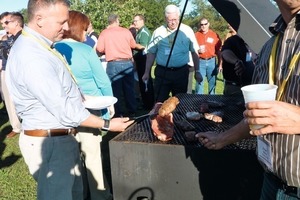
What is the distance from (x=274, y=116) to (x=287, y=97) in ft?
0.65

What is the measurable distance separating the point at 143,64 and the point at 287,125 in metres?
6.76

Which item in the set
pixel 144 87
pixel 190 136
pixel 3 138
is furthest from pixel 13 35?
pixel 190 136

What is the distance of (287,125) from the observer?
1.30 meters

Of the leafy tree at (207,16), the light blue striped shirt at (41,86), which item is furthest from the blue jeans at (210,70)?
the leafy tree at (207,16)

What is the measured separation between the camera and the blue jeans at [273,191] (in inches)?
62.1

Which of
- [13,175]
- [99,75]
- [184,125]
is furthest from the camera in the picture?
[13,175]

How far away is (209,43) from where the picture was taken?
A: 8.07 meters

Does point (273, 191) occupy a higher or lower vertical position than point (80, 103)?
lower

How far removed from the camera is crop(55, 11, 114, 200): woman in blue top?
131 inches

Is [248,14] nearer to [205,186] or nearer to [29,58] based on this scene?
[205,186]

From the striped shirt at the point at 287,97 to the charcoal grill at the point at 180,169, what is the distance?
0.77 metres

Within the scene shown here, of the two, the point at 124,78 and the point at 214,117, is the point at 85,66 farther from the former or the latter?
the point at 124,78

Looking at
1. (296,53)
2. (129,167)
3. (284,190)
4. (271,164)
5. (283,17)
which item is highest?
(283,17)

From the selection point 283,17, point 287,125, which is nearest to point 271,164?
point 287,125
